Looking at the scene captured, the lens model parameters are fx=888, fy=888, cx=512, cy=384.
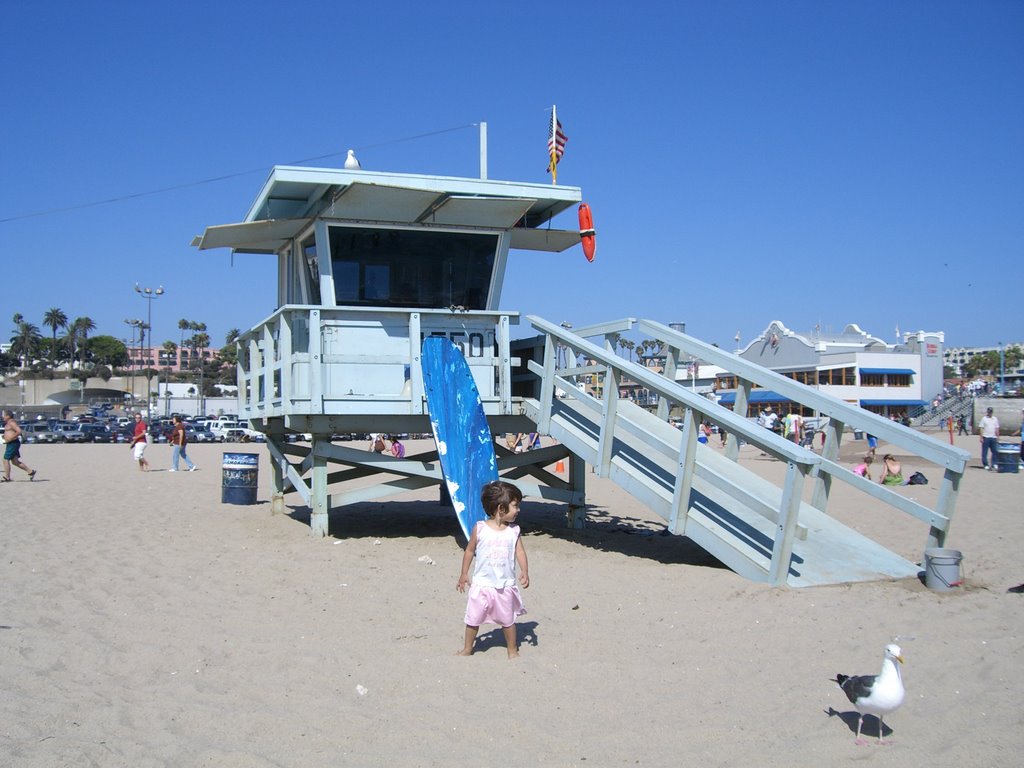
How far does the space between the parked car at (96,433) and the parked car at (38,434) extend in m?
1.59

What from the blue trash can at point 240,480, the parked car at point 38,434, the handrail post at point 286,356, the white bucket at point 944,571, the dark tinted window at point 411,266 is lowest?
the parked car at point 38,434

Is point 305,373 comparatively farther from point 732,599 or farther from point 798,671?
point 798,671

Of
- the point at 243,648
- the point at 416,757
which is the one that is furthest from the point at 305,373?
the point at 416,757

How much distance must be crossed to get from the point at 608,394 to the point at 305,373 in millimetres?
3273

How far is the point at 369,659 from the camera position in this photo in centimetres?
564

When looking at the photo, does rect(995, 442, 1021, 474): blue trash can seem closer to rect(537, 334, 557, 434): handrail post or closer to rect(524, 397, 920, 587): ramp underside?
rect(524, 397, 920, 587): ramp underside

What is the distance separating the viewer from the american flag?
11.3 meters

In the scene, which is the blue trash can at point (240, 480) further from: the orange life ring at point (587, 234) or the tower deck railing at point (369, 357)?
the orange life ring at point (587, 234)

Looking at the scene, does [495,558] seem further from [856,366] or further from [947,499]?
[856,366]

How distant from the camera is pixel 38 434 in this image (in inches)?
2008

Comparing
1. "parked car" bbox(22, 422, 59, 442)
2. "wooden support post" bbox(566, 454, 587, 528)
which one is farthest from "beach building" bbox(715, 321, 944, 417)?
"wooden support post" bbox(566, 454, 587, 528)

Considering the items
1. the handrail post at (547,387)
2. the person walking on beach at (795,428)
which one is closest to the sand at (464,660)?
the handrail post at (547,387)

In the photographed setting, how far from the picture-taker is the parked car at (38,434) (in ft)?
167

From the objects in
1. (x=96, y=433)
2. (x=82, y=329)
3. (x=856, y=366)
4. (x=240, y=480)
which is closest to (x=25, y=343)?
(x=82, y=329)
